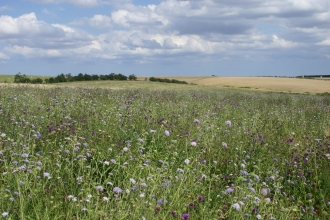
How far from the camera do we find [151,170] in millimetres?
4547

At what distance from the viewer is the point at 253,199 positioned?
3.74 meters

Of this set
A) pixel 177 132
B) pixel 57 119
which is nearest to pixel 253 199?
pixel 177 132

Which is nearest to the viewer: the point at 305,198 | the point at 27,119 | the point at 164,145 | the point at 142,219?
the point at 142,219

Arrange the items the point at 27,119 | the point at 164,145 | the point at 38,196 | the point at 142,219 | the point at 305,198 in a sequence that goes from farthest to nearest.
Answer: the point at 27,119
the point at 164,145
the point at 305,198
the point at 38,196
the point at 142,219

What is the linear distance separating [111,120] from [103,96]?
20.6ft

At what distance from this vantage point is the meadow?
3.44m

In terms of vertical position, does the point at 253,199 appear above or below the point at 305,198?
above

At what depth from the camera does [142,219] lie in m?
2.98

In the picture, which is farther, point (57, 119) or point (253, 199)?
point (57, 119)

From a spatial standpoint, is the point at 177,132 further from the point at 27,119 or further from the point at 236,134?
the point at 27,119

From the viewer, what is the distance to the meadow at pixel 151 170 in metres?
3.44

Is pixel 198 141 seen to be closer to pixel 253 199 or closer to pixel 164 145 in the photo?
pixel 164 145

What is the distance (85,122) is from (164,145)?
6.41ft

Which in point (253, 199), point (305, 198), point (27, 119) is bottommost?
point (305, 198)
